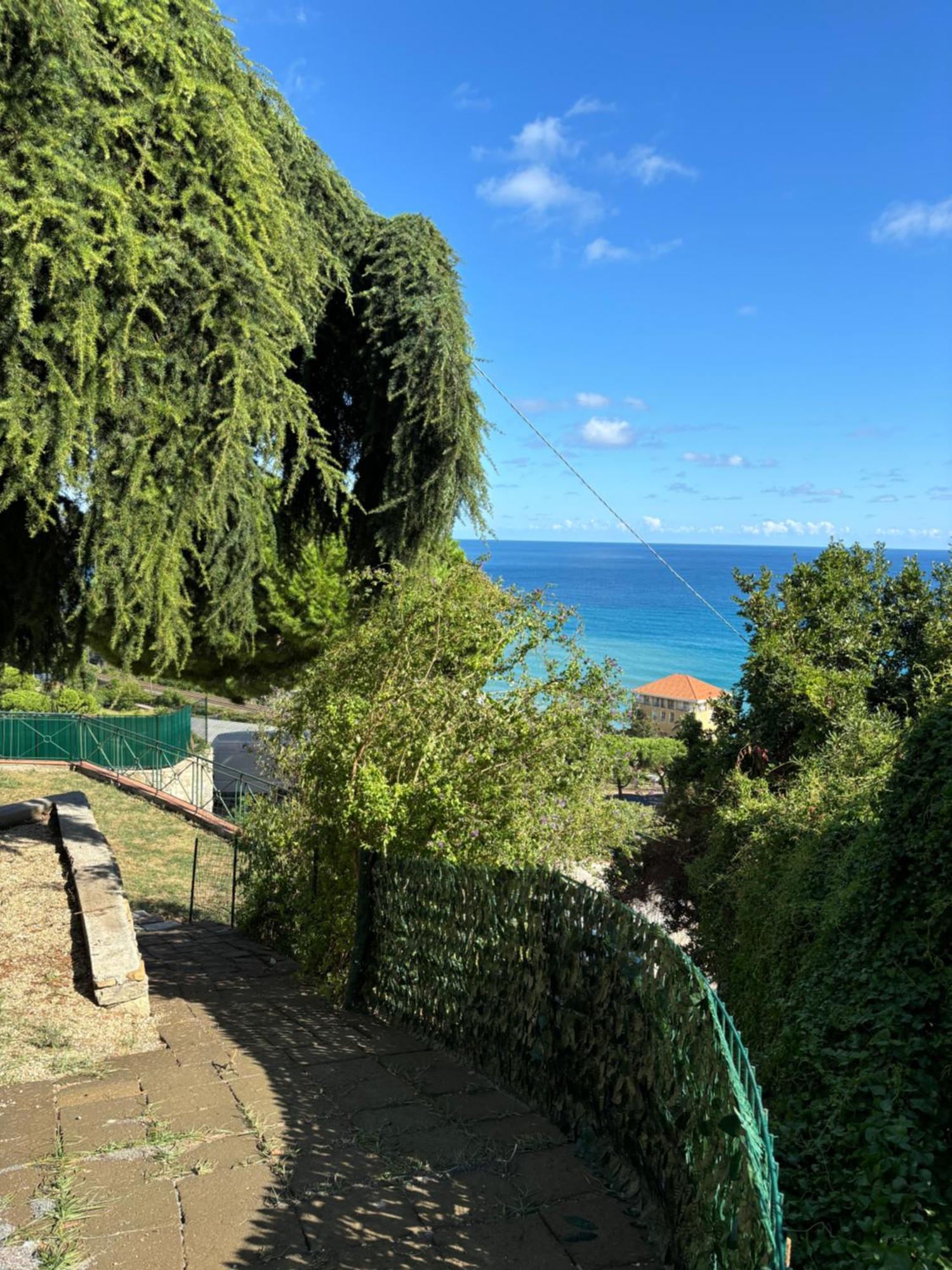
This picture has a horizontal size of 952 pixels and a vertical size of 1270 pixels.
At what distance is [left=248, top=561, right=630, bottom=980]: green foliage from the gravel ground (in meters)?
1.68

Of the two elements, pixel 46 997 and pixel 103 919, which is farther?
pixel 103 919

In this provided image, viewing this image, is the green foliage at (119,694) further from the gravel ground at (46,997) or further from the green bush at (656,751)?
the gravel ground at (46,997)

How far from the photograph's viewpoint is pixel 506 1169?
11.5 ft

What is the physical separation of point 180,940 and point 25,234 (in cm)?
613

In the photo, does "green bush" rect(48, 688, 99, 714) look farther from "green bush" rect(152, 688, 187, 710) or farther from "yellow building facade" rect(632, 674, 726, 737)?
"yellow building facade" rect(632, 674, 726, 737)

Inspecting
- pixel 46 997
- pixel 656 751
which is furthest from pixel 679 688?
pixel 46 997

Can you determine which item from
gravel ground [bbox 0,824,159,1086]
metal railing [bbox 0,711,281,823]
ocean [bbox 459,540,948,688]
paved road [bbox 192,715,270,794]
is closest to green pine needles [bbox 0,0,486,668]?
gravel ground [bbox 0,824,159,1086]

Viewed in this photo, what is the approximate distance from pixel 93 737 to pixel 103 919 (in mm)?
16656

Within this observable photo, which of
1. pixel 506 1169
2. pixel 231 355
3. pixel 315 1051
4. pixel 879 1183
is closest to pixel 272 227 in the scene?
pixel 231 355

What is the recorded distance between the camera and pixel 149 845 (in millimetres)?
13547

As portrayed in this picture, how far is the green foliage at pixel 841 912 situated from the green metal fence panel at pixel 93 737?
510 inches

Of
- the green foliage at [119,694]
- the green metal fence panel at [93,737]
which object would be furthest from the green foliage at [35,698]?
the green foliage at [119,694]

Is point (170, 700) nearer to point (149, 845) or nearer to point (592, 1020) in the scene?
point (149, 845)

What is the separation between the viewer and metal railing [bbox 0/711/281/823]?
719 inches
